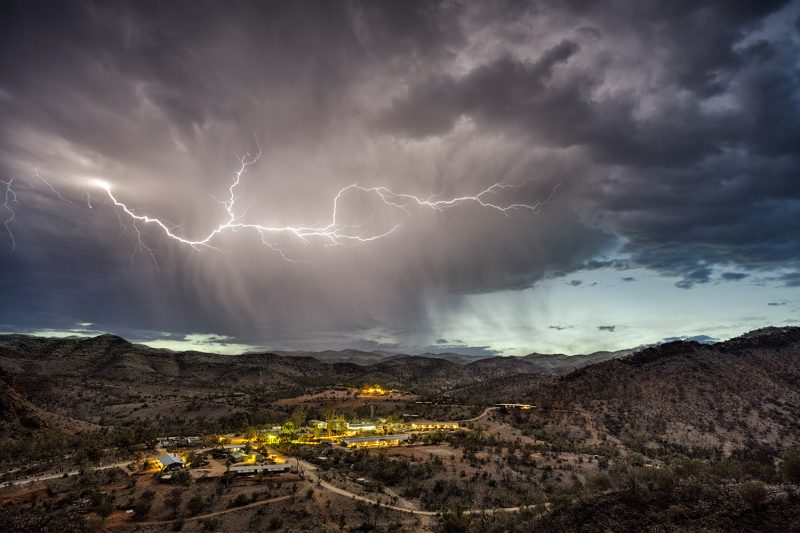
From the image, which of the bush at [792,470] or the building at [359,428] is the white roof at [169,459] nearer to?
the building at [359,428]

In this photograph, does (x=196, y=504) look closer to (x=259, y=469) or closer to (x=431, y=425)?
(x=259, y=469)

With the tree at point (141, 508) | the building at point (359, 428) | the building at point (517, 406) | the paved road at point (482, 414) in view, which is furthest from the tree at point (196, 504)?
the building at point (517, 406)

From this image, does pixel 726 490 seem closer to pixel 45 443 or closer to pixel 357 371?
pixel 45 443

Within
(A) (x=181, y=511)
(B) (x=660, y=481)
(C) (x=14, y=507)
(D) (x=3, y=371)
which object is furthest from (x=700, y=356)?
(D) (x=3, y=371)

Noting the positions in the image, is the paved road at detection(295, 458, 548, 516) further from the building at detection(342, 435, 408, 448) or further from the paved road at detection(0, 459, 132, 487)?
the paved road at detection(0, 459, 132, 487)

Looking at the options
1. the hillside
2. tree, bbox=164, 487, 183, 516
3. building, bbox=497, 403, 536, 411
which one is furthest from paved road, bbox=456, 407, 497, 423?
tree, bbox=164, 487, 183, 516

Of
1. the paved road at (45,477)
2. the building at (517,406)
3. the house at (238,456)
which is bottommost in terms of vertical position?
the house at (238,456)

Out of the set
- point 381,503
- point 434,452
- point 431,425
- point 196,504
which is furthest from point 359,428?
point 196,504
